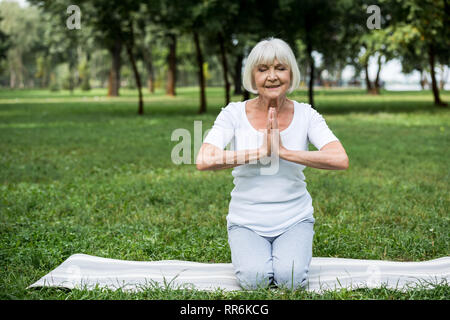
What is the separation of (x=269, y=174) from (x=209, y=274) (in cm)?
106

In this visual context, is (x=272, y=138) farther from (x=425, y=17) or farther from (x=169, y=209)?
(x=425, y=17)

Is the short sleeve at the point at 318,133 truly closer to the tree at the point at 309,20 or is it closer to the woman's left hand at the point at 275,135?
the woman's left hand at the point at 275,135

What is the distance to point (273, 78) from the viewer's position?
11.9 ft

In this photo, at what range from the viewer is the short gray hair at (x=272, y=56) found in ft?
11.8

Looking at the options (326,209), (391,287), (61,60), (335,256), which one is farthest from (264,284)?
(61,60)

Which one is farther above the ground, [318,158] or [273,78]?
[273,78]

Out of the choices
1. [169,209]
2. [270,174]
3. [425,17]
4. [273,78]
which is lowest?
[169,209]

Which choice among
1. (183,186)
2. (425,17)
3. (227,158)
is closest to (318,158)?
(227,158)

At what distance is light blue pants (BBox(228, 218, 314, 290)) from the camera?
373 cm

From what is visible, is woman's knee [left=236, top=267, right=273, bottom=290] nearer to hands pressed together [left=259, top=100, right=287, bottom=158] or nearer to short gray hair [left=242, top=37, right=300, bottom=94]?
hands pressed together [left=259, top=100, right=287, bottom=158]

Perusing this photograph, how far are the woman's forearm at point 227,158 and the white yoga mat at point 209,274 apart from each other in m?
0.99

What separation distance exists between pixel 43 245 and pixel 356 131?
12.2m

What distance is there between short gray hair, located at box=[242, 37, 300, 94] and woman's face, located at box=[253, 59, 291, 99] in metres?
0.03

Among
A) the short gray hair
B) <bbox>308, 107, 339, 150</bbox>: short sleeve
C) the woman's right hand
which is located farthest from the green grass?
→ the woman's right hand
